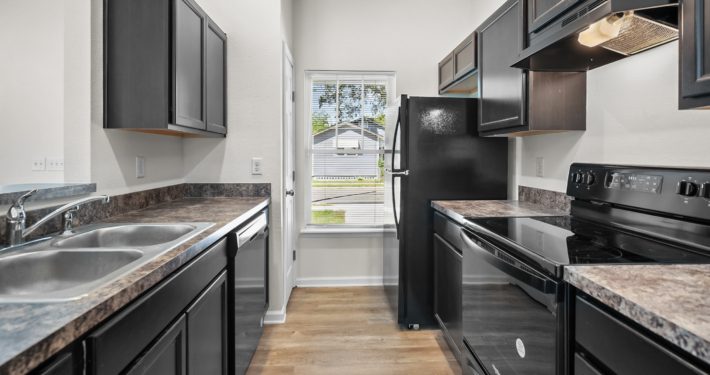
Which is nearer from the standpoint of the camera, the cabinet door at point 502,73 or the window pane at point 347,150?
Answer: the cabinet door at point 502,73

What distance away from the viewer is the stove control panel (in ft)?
4.05

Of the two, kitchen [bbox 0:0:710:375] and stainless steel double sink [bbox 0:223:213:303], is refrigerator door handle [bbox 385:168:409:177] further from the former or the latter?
stainless steel double sink [bbox 0:223:213:303]

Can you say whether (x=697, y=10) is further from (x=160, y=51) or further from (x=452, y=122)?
(x=160, y=51)

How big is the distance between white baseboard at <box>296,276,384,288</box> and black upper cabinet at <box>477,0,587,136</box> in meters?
1.91

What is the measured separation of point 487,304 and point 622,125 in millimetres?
1010

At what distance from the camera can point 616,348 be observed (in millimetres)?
818

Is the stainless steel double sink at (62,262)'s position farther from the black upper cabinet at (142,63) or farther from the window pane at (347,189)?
the window pane at (347,189)

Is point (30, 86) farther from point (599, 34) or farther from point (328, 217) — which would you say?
point (599, 34)

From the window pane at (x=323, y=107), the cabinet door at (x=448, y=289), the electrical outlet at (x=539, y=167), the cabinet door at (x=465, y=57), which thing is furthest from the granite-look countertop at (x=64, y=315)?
the window pane at (x=323, y=107)

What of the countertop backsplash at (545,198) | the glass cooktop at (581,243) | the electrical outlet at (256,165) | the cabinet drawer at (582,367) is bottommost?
the cabinet drawer at (582,367)

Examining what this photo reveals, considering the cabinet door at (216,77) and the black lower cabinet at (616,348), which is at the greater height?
the cabinet door at (216,77)

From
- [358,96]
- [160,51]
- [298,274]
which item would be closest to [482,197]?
[358,96]

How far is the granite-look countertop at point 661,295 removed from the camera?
638 millimetres

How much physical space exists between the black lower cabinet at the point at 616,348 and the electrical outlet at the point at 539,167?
4.84 feet
